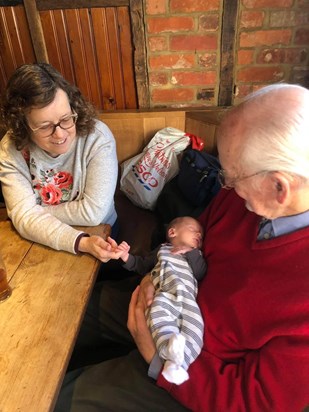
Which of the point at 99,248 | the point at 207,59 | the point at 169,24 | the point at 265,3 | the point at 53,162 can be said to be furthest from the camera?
the point at 207,59

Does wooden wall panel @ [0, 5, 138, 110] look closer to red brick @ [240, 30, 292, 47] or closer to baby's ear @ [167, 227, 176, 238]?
red brick @ [240, 30, 292, 47]

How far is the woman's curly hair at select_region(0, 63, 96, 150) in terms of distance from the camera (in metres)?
1.25

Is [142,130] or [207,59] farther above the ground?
[207,59]

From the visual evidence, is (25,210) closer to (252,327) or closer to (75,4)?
(252,327)

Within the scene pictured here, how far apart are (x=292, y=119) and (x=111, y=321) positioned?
1069 mm

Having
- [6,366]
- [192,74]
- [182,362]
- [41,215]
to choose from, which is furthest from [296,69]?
[6,366]

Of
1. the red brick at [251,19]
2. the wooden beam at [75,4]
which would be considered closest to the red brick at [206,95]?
the red brick at [251,19]

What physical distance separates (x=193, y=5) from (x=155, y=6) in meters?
0.23

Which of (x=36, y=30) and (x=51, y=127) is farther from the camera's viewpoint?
(x=36, y=30)

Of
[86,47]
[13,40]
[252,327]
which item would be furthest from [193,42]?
[252,327]

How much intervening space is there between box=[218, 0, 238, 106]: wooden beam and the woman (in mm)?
1045

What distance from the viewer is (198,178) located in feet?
5.47

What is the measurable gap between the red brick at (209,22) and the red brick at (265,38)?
0.17 metres

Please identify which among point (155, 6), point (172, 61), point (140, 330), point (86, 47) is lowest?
point (140, 330)
